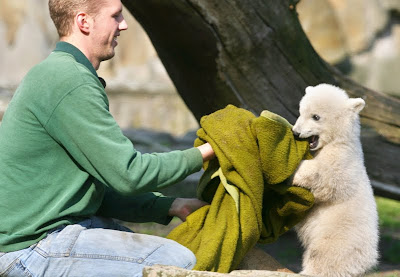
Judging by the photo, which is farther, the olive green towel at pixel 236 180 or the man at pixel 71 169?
the olive green towel at pixel 236 180

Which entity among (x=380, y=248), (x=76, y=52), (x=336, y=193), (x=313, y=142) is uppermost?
(x=76, y=52)

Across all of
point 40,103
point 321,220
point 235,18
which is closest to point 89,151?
point 40,103

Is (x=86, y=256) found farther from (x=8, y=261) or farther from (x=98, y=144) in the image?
(x=98, y=144)

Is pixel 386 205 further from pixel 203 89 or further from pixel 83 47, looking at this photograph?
pixel 83 47

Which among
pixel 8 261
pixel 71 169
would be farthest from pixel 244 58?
pixel 8 261

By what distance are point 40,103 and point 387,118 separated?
2.79 m

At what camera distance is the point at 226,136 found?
2607 millimetres

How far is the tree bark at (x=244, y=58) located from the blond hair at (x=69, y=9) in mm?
1216

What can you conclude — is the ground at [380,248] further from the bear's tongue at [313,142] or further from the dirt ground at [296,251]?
the bear's tongue at [313,142]

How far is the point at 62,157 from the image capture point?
2.50 meters

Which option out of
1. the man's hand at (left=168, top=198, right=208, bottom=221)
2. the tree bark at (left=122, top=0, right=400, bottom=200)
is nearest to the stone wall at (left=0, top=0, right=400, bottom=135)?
the tree bark at (left=122, top=0, right=400, bottom=200)

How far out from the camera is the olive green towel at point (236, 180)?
2.57m

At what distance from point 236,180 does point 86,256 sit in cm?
67

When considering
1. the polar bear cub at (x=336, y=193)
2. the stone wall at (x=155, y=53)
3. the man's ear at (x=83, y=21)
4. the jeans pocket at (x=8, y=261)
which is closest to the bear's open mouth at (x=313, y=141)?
the polar bear cub at (x=336, y=193)
